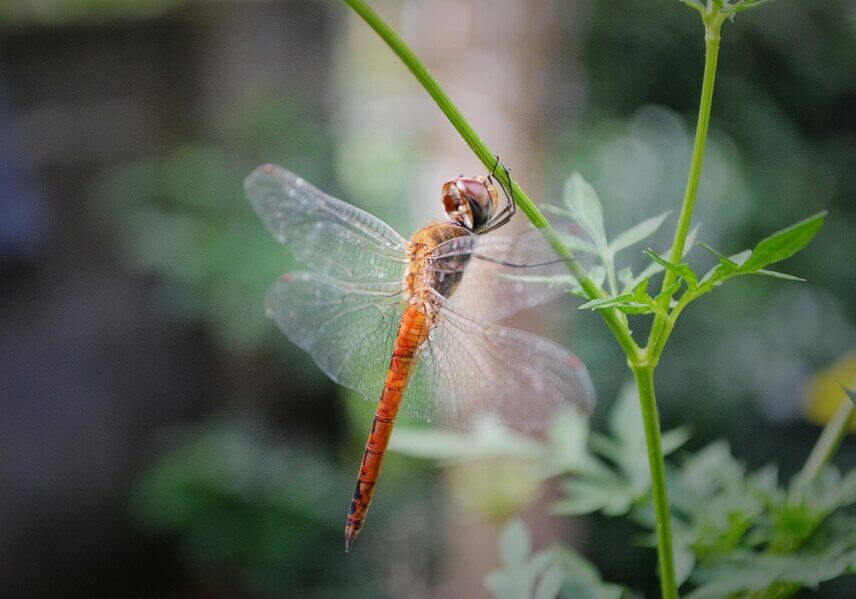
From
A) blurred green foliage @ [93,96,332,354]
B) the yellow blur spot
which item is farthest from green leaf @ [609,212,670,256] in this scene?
blurred green foliage @ [93,96,332,354]

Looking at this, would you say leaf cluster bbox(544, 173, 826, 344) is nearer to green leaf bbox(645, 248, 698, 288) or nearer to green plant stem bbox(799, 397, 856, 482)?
green leaf bbox(645, 248, 698, 288)

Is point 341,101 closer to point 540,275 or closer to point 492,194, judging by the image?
point 492,194

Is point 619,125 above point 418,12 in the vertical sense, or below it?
below

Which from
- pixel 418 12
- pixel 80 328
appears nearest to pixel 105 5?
pixel 80 328

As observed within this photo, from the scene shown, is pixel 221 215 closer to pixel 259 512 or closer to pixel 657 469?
pixel 259 512

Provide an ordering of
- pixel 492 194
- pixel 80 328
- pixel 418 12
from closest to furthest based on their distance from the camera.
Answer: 1. pixel 492 194
2. pixel 418 12
3. pixel 80 328

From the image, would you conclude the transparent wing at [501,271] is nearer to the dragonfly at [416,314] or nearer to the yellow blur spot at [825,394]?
the dragonfly at [416,314]

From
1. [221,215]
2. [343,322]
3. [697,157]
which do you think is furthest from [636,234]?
[221,215]

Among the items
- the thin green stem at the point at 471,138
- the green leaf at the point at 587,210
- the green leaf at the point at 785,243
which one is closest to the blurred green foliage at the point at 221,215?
the green leaf at the point at 587,210
